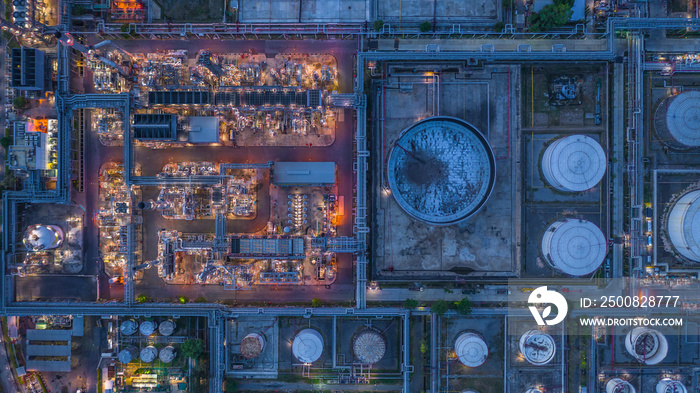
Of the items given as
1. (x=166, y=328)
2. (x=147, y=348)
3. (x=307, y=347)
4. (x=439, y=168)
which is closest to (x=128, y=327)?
(x=147, y=348)

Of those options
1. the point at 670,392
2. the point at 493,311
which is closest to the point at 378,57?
the point at 493,311

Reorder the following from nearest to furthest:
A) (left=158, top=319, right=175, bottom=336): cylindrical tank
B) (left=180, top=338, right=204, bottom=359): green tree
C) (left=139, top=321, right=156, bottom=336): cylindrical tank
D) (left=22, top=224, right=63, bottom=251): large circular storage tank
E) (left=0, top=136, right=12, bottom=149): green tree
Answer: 1. (left=180, top=338, right=204, bottom=359): green tree
2. (left=22, top=224, right=63, bottom=251): large circular storage tank
3. (left=139, top=321, right=156, bottom=336): cylindrical tank
4. (left=158, top=319, right=175, bottom=336): cylindrical tank
5. (left=0, top=136, right=12, bottom=149): green tree

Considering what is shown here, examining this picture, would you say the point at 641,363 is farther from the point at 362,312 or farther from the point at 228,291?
the point at 228,291

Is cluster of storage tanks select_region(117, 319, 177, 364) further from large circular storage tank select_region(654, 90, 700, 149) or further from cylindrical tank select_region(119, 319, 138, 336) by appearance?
large circular storage tank select_region(654, 90, 700, 149)

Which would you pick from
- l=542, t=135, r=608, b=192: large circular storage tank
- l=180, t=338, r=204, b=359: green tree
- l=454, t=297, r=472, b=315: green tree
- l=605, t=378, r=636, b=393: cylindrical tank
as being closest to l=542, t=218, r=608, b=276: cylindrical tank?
l=542, t=135, r=608, b=192: large circular storage tank

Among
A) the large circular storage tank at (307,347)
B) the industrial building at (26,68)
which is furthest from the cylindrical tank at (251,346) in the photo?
the industrial building at (26,68)

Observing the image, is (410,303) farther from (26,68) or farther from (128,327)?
(26,68)
